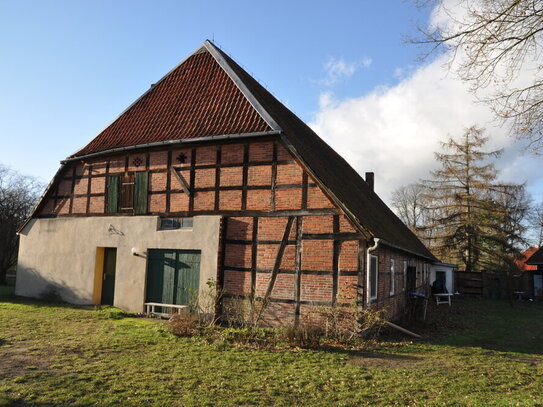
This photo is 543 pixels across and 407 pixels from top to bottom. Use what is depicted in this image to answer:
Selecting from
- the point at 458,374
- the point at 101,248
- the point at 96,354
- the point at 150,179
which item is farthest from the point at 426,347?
the point at 101,248

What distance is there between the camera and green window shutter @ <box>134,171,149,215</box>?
13.8 m

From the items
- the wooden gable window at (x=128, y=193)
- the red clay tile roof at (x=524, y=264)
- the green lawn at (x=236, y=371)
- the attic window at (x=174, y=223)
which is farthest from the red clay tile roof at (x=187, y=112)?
the red clay tile roof at (x=524, y=264)

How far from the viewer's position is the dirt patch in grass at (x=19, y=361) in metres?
6.77

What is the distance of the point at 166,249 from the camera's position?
13.1 meters

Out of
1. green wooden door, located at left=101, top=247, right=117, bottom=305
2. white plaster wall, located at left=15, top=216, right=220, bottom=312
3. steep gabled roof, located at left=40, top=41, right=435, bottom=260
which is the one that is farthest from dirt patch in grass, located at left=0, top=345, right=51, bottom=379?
steep gabled roof, located at left=40, top=41, right=435, bottom=260

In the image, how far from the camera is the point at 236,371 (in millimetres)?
7207

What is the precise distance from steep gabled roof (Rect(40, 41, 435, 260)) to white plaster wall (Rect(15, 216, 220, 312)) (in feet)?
8.83

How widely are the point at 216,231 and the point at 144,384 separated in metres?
6.12

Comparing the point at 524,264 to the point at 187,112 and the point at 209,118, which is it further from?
the point at 187,112

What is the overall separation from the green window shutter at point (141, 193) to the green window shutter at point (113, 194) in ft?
3.00

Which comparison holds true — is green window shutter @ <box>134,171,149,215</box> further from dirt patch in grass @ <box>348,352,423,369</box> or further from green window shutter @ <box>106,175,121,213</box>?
dirt patch in grass @ <box>348,352,423,369</box>

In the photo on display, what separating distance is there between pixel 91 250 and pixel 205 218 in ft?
16.4

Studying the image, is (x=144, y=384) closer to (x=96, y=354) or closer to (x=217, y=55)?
(x=96, y=354)

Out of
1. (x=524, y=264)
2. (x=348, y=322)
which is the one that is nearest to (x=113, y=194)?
(x=348, y=322)
